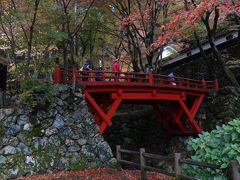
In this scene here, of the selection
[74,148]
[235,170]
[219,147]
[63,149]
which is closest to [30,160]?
[63,149]

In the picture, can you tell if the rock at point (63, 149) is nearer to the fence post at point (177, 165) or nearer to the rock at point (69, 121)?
the rock at point (69, 121)

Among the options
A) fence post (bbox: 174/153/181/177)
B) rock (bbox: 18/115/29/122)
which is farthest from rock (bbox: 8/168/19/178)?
fence post (bbox: 174/153/181/177)

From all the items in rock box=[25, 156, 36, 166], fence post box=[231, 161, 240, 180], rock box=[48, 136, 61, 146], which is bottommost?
rock box=[25, 156, 36, 166]

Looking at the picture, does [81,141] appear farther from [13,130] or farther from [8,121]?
[8,121]

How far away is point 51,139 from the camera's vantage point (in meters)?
13.6

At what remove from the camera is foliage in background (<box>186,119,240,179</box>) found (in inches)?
243

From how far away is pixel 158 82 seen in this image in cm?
1889

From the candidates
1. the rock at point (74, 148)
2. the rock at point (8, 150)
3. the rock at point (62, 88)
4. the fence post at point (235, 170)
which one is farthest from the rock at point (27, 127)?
the fence post at point (235, 170)

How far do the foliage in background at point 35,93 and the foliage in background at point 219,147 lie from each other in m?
8.08

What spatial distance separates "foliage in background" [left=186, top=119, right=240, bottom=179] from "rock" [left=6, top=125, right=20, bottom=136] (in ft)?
27.7

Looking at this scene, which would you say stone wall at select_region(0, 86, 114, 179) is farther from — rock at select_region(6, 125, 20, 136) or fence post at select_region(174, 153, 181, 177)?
fence post at select_region(174, 153, 181, 177)

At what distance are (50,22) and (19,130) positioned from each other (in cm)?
Answer: 557

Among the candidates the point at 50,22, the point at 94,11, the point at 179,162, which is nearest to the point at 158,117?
the point at 94,11

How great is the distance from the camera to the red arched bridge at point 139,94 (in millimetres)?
15391
